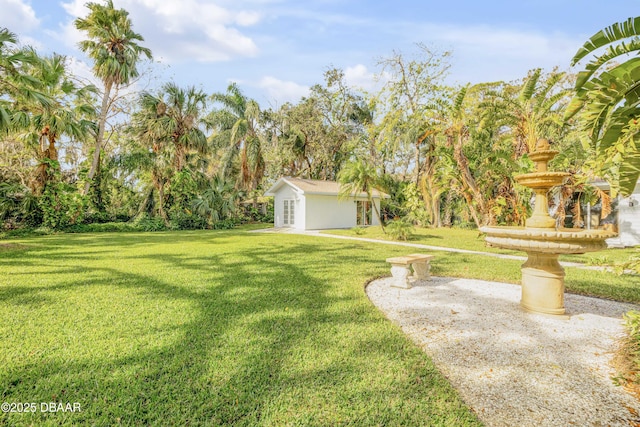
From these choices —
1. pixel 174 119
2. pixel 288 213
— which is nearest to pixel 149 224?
pixel 174 119

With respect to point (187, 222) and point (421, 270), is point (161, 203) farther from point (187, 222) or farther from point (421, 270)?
point (421, 270)

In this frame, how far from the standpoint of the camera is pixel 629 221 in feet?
39.0

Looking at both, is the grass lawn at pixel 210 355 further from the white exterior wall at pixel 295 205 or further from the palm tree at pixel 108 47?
the palm tree at pixel 108 47

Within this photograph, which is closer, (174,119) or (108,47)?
(108,47)

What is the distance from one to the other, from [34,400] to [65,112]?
55.5ft

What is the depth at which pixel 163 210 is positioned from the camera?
1873 cm

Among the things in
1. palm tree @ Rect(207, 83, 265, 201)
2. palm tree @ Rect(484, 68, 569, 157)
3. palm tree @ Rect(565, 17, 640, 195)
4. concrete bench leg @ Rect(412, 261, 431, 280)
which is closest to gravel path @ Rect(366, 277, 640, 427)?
concrete bench leg @ Rect(412, 261, 431, 280)

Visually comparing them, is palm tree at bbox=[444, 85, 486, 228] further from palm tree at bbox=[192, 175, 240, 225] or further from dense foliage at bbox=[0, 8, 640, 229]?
palm tree at bbox=[192, 175, 240, 225]

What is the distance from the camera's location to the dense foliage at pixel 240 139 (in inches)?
438

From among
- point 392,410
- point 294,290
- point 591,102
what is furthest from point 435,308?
point 591,102

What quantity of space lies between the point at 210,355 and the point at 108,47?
20256 mm

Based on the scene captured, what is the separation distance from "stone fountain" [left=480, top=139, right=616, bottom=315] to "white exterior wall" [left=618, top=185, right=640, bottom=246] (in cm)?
1126

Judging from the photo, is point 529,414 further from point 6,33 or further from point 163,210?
point 163,210

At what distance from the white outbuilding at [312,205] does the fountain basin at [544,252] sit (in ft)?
44.1
